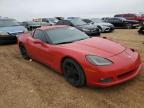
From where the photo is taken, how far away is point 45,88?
4.82 meters

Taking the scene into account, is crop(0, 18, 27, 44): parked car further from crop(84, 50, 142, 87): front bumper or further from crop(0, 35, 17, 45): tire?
crop(84, 50, 142, 87): front bumper

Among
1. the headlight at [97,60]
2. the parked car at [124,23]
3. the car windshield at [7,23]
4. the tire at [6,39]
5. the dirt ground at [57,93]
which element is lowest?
the parked car at [124,23]

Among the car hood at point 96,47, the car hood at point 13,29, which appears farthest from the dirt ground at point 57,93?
the car hood at point 13,29

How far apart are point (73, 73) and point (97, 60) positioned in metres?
0.71

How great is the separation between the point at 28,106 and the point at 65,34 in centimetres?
258

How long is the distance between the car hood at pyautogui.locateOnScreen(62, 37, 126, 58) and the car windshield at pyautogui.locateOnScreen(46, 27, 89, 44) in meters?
0.38

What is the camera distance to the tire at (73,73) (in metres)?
4.47

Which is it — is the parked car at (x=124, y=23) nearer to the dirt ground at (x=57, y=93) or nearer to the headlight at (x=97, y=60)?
the dirt ground at (x=57, y=93)

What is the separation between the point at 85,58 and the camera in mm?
4410

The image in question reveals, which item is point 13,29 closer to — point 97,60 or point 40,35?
point 40,35

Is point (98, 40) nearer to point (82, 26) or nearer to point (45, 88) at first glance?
point (45, 88)

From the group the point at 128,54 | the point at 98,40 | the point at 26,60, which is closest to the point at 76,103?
the point at 128,54

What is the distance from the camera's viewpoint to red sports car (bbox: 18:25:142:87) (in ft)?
13.9

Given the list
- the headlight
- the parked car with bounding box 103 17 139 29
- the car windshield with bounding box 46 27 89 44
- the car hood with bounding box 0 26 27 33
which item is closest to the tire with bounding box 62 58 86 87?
the headlight
